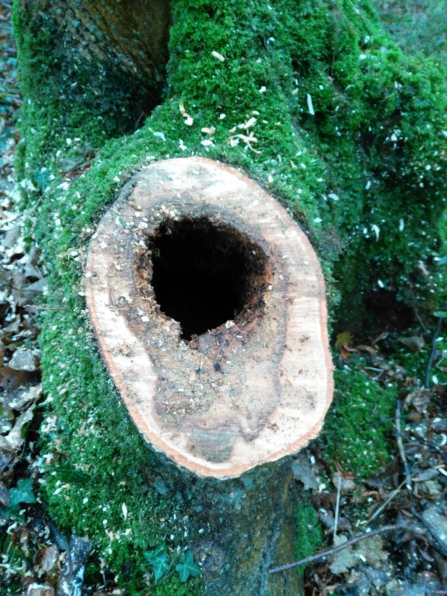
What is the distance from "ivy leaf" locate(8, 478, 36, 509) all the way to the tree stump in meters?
0.78

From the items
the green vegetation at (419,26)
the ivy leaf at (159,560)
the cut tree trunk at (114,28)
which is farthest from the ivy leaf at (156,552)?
the green vegetation at (419,26)

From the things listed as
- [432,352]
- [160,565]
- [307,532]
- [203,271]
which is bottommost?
[307,532]

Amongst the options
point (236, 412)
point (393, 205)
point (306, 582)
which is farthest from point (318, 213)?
point (306, 582)

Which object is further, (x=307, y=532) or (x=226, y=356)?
(x=307, y=532)

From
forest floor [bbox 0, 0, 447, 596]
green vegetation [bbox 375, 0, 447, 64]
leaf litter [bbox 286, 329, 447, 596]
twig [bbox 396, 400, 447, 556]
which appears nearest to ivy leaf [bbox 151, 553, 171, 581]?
forest floor [bbox 0, 0, 447, 596]

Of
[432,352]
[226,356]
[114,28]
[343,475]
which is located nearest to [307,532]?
[343,475]

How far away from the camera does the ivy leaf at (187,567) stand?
5.42 ft

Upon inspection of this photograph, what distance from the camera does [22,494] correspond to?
187 centimetres

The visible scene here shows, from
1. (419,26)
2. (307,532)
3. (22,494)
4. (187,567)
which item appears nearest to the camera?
(187,567)

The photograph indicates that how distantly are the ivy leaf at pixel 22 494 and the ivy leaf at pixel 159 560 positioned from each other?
23.6 inches

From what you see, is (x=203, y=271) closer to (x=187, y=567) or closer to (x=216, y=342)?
(x=216, y=342)

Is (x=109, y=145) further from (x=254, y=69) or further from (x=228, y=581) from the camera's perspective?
(x=228, y=581)

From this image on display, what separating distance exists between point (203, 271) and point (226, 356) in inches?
31.9

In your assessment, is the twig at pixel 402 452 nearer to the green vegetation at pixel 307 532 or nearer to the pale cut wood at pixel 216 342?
the green vegetation at pixel 307 532
